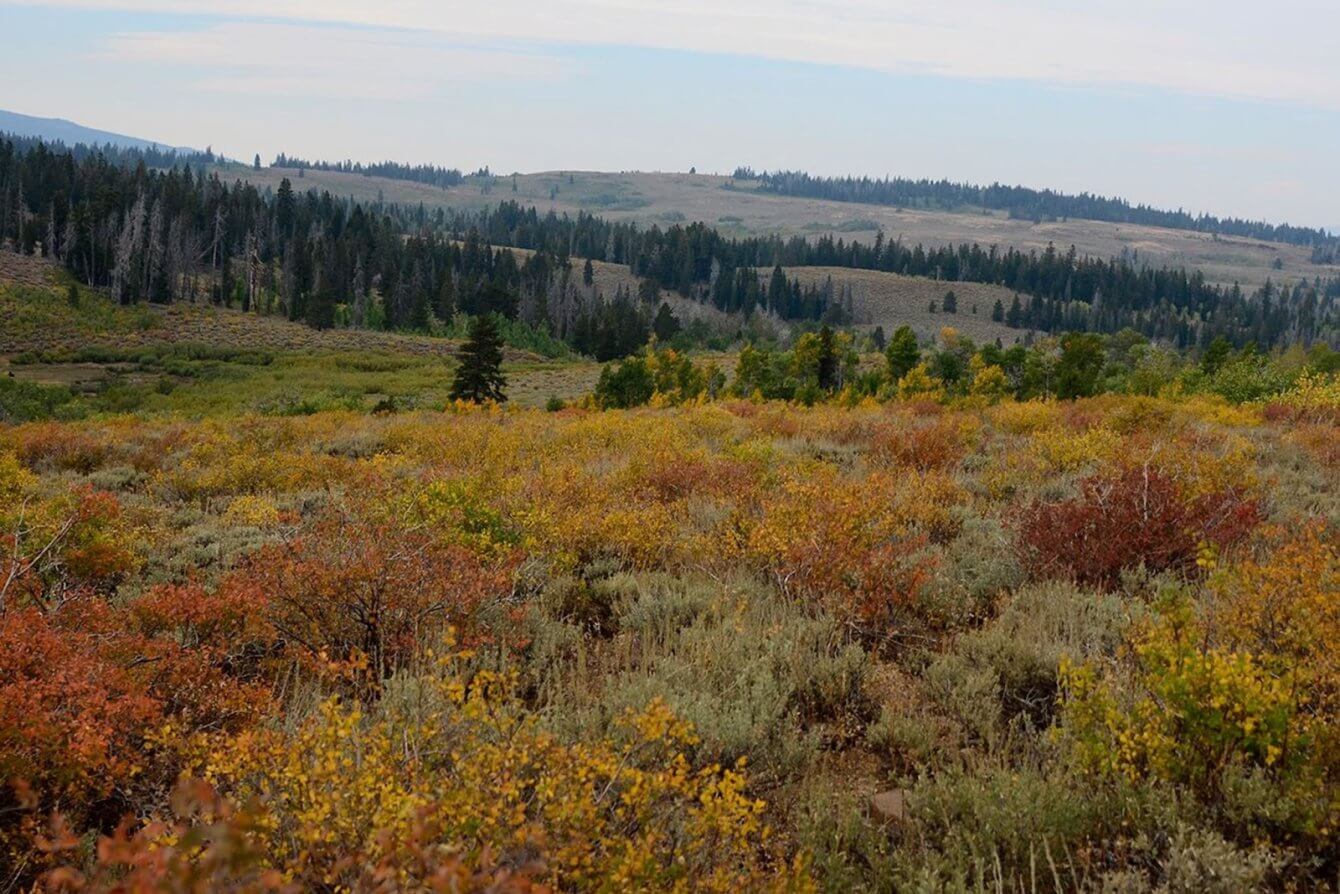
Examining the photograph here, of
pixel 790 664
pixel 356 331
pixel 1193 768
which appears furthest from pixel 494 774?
pixel 356 331

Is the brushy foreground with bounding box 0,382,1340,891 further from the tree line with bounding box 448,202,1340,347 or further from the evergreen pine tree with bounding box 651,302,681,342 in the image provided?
the tree line with bounding box 448,202,1340,347

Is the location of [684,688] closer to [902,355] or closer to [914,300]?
[902,355]

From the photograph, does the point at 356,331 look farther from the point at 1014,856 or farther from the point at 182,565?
the point at 1014,856

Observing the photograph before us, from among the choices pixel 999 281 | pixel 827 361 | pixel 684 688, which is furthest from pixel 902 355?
pixel 999 281

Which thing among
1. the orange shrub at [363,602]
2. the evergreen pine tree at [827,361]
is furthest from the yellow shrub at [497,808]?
the evergreen pine tree at [827,361]

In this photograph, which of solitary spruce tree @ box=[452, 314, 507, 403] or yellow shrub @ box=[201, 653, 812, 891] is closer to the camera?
yellow shrub @ box=[201, 653, 812, 891]

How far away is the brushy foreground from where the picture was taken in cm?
276

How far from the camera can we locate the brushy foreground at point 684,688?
108 inches

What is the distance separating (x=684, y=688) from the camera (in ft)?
14.2

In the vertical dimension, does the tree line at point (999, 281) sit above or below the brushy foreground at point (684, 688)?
above

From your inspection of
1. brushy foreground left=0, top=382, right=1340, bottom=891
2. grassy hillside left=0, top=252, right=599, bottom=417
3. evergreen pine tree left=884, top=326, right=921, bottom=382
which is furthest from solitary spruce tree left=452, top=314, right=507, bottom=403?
brushy foreground left=0, top=382, right=1340, bottom=891

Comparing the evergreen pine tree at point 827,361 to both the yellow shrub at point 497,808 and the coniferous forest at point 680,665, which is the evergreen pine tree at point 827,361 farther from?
the yellow shrub at point 497,808

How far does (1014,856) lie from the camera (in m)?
3.10

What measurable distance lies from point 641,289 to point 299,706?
142872mm
